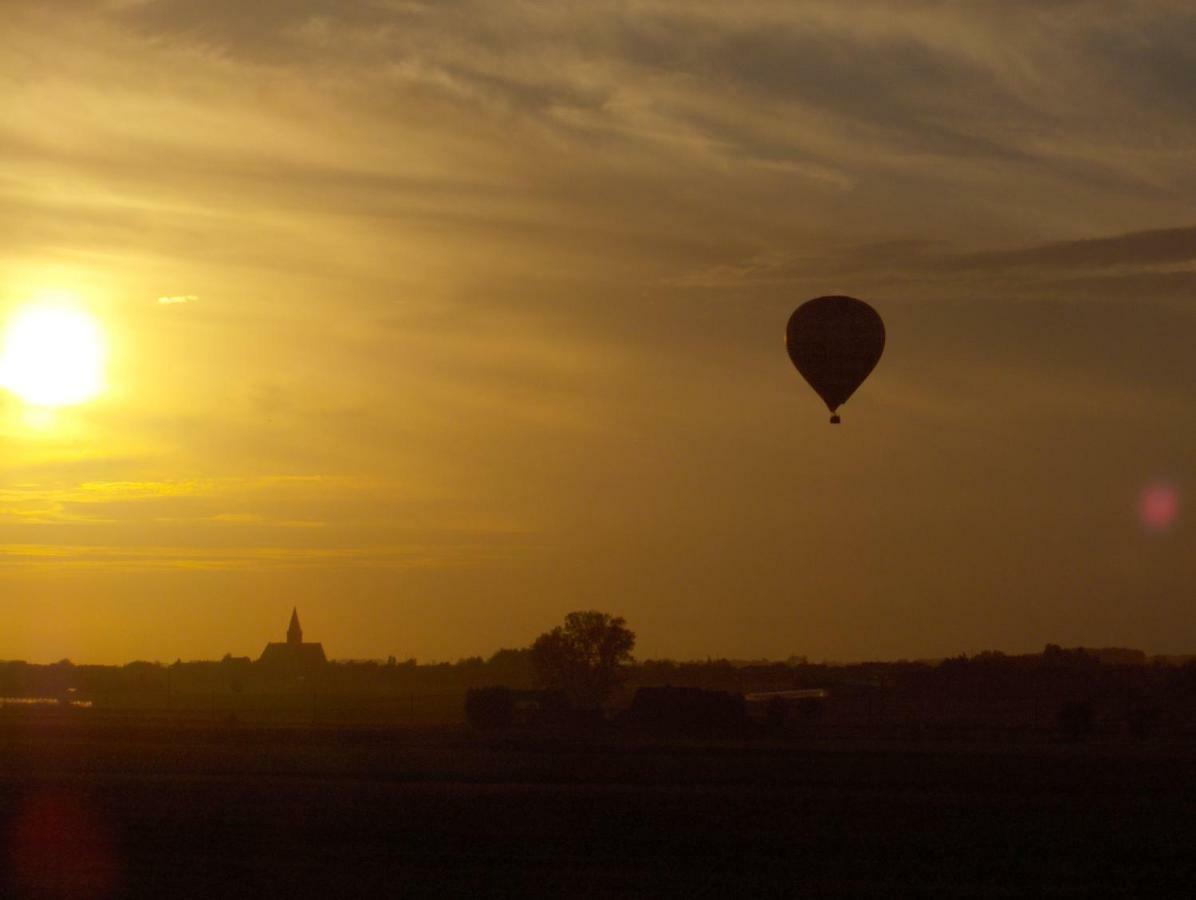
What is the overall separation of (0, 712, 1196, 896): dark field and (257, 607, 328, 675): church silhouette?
441 feet

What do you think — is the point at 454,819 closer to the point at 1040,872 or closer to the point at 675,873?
the point at 675,873

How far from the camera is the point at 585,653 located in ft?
310

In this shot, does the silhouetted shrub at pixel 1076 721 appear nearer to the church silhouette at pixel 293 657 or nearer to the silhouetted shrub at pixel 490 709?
the silhouetted shrub at pixel 490 709

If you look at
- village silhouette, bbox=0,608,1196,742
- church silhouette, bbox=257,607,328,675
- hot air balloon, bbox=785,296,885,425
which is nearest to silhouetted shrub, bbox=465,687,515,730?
village silhouette, bbox=0,608,1196,742

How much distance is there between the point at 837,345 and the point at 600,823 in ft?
99.1

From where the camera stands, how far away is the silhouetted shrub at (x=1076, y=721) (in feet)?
172

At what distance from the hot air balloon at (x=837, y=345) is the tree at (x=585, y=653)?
44.4 meters

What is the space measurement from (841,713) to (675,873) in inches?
2179

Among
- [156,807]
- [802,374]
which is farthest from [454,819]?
[802,374]

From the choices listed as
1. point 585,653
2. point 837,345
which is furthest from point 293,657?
point 837,345

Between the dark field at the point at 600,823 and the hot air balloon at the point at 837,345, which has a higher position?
the hot air balloon at the point at 837,345

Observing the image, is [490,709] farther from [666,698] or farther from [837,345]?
[837,345]

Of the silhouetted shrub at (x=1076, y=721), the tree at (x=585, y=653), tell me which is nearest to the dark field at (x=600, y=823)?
the silhouetted shrub at (x=1076, y=721)

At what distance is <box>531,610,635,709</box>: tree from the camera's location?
93.9 meters
